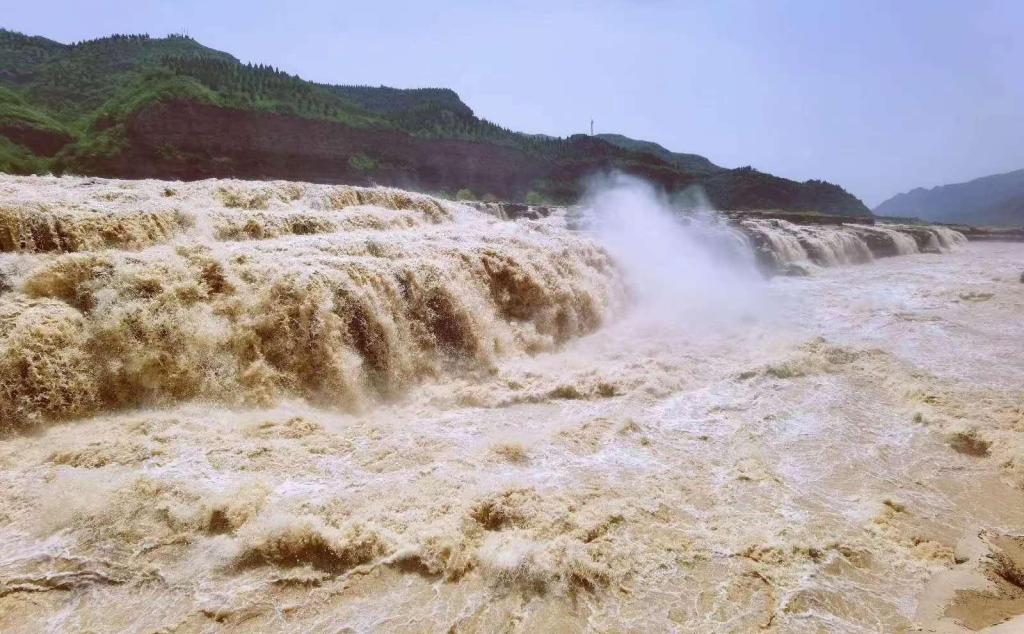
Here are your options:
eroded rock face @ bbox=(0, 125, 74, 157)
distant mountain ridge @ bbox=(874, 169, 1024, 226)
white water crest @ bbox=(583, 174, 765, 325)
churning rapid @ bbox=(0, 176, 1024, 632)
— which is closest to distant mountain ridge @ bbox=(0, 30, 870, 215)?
eroded rock face @ bbox=(0, 125, 74, 157)

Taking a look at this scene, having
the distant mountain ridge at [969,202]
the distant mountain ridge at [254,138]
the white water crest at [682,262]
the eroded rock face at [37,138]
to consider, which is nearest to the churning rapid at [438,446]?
the white water crest at [682,262]

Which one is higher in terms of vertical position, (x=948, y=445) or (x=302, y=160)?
(x=302, y=160)

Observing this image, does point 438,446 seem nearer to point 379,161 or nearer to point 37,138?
point 37,138

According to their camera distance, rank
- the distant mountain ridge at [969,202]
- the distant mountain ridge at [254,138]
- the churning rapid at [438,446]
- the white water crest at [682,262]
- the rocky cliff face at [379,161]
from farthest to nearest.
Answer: the distant mountain ridge at [969,202] < the rocky cliff face at [379,161] < the distant mountain ridge at [254,138] < the white water crest at [682,262] < the churning rapid at [438,446]

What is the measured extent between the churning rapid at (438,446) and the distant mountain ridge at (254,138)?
1545cm

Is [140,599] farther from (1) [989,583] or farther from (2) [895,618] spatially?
(1) [989,583]

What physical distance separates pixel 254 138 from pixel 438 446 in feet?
79.7

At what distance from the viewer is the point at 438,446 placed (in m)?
Answer: 4.84

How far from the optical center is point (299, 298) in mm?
5973

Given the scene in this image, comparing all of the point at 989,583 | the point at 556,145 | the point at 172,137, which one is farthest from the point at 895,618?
the point at 556,145

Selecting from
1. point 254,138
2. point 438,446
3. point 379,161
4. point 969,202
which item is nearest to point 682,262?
point 438,446

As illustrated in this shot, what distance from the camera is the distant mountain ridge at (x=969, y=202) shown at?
2586 inches

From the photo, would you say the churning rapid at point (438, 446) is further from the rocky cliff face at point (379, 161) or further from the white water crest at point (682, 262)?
the rocky cliff face at point (379, 161)

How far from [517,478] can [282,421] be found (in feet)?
7.68
